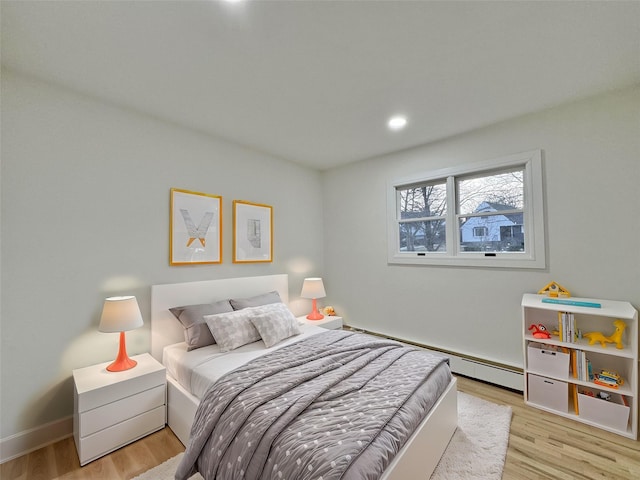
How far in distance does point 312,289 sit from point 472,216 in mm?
2063

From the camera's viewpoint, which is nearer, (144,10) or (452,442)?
(144,10)

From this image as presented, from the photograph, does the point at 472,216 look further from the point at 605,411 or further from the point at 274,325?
the point at 274,325

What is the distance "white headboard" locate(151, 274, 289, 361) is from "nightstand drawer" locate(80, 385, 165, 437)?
18.6 inches

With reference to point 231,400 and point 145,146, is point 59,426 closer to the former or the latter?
point 231,400

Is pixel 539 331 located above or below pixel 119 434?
above

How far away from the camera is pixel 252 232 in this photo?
3.39 m

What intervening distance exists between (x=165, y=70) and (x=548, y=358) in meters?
3.70

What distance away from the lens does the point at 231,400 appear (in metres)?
1.62

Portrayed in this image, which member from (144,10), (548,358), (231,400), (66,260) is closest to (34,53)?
(144,10)

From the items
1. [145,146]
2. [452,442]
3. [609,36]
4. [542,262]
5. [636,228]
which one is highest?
[609,36]

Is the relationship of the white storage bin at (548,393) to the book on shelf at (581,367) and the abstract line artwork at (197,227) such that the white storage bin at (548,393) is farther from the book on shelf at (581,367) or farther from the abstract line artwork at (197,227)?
the abstract line artwork at (197,227)

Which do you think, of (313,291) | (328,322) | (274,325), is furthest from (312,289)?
(274,325)

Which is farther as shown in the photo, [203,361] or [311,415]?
[203,361]

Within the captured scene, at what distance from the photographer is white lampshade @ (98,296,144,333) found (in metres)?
2.05
